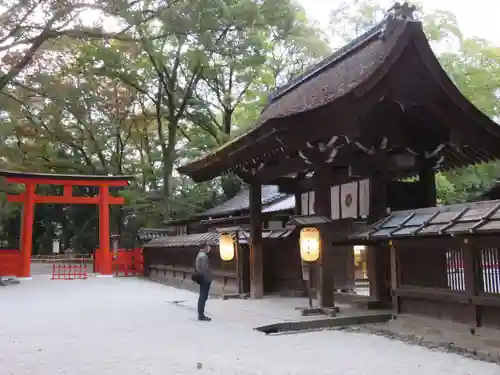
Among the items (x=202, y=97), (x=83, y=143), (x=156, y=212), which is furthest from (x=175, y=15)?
(x=83, y=143)

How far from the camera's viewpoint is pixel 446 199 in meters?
22.4

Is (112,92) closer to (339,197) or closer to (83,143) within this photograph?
(83,143)

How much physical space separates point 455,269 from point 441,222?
904 mm

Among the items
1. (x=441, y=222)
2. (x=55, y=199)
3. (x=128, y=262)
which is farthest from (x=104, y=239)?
(x=441, y=222)

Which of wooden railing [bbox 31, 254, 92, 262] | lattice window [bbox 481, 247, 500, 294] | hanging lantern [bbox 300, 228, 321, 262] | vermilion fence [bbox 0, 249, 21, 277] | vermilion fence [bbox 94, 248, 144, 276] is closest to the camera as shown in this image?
lattice window [bbox 481, 247, 500, 294]

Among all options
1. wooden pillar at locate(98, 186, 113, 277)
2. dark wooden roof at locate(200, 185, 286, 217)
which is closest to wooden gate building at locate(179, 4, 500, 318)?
dark wooden roof at locate(200, 185, 286, 217)

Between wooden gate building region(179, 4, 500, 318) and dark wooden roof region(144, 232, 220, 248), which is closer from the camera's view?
wooden gate building region(179, 4, 500, 318)

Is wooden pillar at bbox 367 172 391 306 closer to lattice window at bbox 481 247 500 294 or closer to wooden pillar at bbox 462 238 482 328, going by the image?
wooden pillar at bbox 462 238 482 328

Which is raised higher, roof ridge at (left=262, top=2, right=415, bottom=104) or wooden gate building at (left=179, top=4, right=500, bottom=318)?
roof ridge at (left=262, top=2, right=415, bottom=104)

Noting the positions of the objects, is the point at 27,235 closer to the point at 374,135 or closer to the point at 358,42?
the point at 358,42

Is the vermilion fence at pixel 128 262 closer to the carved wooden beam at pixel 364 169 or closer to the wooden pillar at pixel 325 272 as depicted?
the carved wooden beam at pixel 364 169

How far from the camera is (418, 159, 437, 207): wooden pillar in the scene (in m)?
11.2

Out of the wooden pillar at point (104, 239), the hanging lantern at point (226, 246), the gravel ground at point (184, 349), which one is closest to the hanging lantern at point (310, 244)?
the gravel ground at point (184, 349)

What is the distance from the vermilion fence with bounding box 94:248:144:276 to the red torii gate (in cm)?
87
